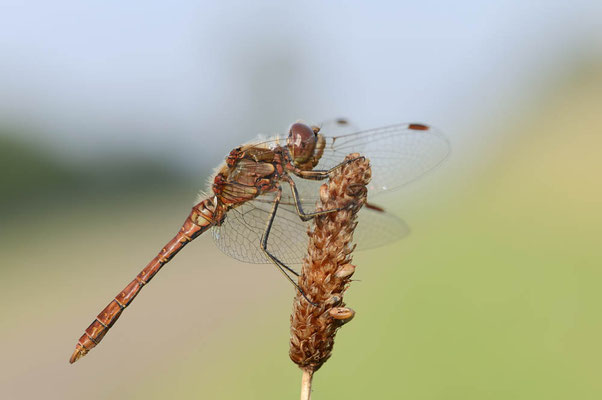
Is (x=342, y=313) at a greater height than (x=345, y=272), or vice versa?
(x=345, y=272)

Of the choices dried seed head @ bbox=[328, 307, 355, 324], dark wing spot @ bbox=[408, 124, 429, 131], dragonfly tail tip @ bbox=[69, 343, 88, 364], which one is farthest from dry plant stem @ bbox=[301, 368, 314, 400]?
dark wing spot @ bbox=[408, 124, 429, 131]

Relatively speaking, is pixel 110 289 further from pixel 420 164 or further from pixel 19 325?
pixel 420 164

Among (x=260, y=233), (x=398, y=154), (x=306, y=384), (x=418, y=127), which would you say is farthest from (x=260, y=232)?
(x=306, y=384)

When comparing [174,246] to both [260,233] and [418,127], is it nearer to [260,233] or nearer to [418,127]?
[260,233]

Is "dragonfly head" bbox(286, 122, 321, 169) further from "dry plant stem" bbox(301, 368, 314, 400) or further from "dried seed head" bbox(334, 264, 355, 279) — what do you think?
"dry plant stem" bbox(301, 368, 314, 400)

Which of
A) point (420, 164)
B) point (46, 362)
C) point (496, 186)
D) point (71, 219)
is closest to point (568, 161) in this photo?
point (496, 186)

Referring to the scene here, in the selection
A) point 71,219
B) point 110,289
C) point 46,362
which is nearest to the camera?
point 46,362

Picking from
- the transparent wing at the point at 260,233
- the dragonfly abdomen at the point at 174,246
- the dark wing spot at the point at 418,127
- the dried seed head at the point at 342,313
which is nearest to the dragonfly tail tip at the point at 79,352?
the dragonfly abdomen at the point at 174,246
